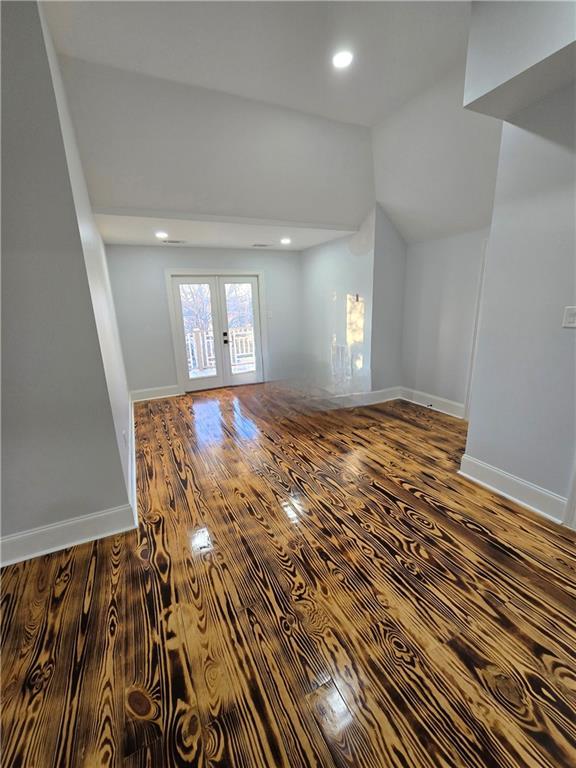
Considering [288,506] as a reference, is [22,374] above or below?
above

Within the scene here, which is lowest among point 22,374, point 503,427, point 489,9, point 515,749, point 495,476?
point 515,749

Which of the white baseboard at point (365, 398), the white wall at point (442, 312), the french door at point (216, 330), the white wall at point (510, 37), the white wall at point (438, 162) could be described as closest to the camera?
the white wall at point (510, 37)

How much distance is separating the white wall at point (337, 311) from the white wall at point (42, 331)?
3.38m

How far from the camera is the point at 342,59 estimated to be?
211 centimetres

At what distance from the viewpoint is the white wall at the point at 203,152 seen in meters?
2.30

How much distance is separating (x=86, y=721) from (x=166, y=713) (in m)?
0.27

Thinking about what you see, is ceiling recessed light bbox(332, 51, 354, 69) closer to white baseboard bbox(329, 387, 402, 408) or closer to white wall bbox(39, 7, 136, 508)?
white wall bbox(39, 7, 136, 508)

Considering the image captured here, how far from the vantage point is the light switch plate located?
176 cm

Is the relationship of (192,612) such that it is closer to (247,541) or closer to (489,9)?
(247,541)

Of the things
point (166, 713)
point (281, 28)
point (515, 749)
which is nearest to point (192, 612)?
point (166, 713)

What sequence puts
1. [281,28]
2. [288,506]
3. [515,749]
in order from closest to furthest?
[515,749], [281,28], [288,506]

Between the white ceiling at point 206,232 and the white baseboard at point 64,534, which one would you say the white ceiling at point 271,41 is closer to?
the white ceiling at point 206,232

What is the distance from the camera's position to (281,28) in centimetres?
187

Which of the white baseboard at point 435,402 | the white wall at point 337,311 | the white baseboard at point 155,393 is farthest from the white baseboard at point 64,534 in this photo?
the white baseboard at point 435,402
